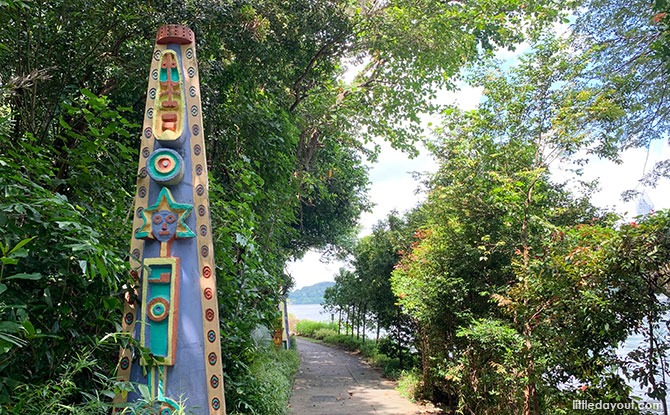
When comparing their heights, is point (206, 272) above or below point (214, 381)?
above

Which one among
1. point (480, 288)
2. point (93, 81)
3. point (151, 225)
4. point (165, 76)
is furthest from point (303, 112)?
point (151, 225)

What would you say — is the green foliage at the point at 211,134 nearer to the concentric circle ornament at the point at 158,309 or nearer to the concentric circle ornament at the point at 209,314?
the concentric circle ornament at the point at 158,309

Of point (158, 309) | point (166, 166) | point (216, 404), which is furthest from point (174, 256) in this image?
point (216, 404)

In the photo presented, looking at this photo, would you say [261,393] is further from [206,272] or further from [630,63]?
[630,63]

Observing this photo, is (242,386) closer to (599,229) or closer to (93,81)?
(599,229)

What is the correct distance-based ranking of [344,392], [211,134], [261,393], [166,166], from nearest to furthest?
[166,166], [261,393], [211,134], [344,392]

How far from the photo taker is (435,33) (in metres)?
7.66

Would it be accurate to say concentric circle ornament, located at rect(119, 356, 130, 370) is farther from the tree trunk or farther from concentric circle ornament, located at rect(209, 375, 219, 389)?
the tree trunk

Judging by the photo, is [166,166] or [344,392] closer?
[166,166]

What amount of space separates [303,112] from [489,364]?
5.71 metres

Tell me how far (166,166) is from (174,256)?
0.62 metres

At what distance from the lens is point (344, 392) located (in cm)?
928

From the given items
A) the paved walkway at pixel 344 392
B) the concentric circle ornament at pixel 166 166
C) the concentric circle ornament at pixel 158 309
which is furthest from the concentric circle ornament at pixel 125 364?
the paved walkway at pixel 344 392

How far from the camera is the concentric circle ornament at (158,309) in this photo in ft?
9.09
